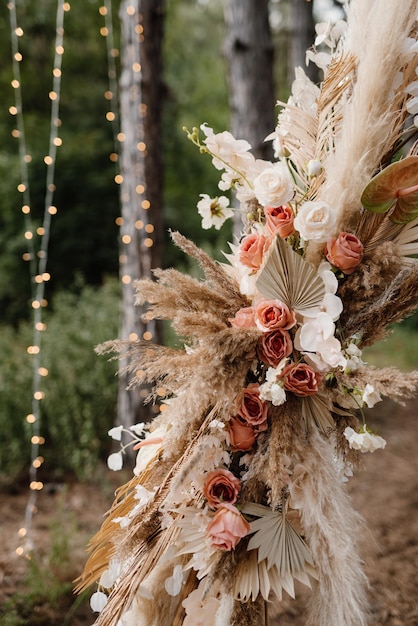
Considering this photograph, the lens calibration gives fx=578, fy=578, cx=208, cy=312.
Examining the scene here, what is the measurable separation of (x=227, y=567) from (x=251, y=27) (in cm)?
403

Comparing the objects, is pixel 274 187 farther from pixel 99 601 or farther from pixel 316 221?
pixel 99 601

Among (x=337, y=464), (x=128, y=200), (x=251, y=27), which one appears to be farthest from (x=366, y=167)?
(x=251, y=27)

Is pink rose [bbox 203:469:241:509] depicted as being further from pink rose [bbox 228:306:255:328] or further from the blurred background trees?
the blurred background trees

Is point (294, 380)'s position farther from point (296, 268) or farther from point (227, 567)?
point (227, 567)

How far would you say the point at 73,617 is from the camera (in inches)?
105

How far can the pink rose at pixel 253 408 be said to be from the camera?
1.33 metres

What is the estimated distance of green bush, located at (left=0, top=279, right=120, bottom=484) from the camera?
13.9 ft

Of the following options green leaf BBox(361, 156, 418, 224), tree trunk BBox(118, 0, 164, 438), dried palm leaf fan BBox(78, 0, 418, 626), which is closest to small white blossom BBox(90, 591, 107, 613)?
dried palm leaf fan BBox(78, 0, 418, 626)

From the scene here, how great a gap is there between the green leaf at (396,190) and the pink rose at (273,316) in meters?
0.29

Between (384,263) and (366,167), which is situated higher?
(366,167)

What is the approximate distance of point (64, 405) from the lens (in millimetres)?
4387

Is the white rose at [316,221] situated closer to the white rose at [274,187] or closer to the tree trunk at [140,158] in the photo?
the white rose at [274,187]

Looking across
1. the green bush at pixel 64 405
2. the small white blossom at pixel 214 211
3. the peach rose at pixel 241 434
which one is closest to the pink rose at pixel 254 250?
the small white blossom at pixel 214 211

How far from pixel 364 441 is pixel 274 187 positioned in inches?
23.9
